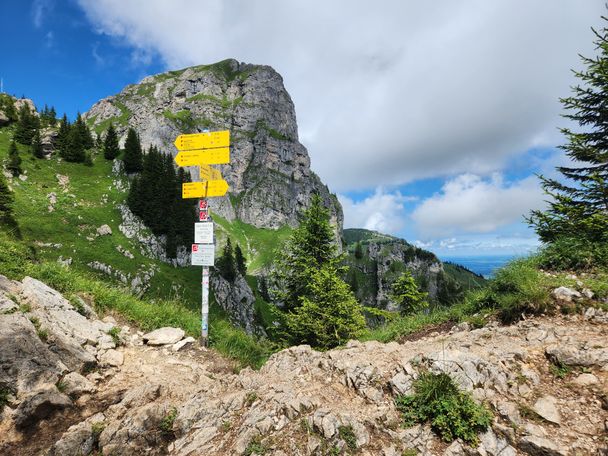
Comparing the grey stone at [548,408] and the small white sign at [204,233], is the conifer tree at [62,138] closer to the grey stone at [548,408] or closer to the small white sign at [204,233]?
the small white sign at [204,233]

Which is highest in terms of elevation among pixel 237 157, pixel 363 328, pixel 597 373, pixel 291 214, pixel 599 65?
pixel 237 157

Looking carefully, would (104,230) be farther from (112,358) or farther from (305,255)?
(112,358)

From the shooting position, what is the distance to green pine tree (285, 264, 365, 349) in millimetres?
13477

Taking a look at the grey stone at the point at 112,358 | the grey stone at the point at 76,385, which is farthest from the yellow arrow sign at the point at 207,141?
the grey stone at the point at 76,385

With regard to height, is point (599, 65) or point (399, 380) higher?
point (599, 65)

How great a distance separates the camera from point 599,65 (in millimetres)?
12984

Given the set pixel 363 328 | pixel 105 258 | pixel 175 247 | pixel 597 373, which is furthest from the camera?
pixel 175 247

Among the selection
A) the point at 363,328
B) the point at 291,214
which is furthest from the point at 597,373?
the point at 291,214

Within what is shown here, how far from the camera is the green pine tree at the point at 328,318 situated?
44.2 feet

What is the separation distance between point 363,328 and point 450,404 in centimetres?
1015

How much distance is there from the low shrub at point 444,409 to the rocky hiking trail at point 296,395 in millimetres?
149

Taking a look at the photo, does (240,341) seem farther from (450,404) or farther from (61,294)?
(450,404)

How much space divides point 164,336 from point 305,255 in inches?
459

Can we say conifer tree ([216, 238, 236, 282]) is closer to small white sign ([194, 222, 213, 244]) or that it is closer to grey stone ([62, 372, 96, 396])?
small white sign ([194, 222, 213, 244])
